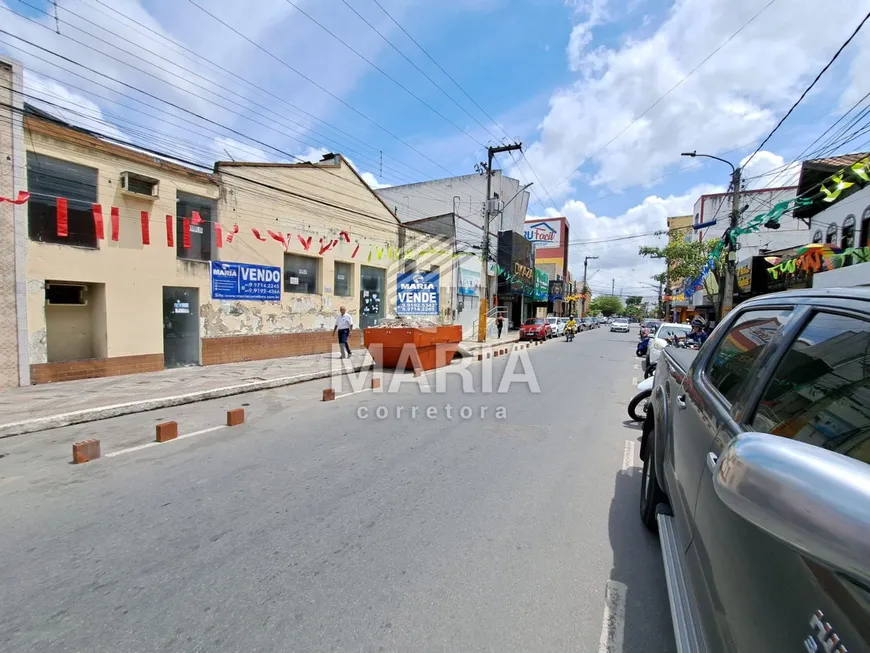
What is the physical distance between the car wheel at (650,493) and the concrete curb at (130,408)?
25.2 feet

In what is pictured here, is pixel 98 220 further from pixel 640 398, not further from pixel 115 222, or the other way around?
pixel 640 398

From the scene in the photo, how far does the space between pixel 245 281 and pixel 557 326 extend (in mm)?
23561

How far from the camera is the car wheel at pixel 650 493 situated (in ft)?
10.5

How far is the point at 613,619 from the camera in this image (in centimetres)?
245

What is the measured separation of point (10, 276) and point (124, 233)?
229 cm

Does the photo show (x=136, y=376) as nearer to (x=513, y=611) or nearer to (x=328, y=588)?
(x=328, y=588)

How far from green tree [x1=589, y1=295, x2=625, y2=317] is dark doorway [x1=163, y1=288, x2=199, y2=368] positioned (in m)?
105

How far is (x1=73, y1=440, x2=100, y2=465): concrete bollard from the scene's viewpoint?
4840mm

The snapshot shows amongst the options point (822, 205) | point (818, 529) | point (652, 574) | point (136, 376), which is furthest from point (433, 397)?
point (822, 205)

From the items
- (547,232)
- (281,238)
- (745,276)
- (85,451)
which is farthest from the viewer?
(547,232)

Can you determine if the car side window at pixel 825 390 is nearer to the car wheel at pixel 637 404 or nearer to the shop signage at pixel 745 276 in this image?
the car wheel at pixel 637 404

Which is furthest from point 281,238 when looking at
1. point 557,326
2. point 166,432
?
point 557,326

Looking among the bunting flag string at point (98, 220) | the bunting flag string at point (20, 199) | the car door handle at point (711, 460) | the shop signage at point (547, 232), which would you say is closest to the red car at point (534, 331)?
the bunting flag string at point (98, 220)

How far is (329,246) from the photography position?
50.9ft
